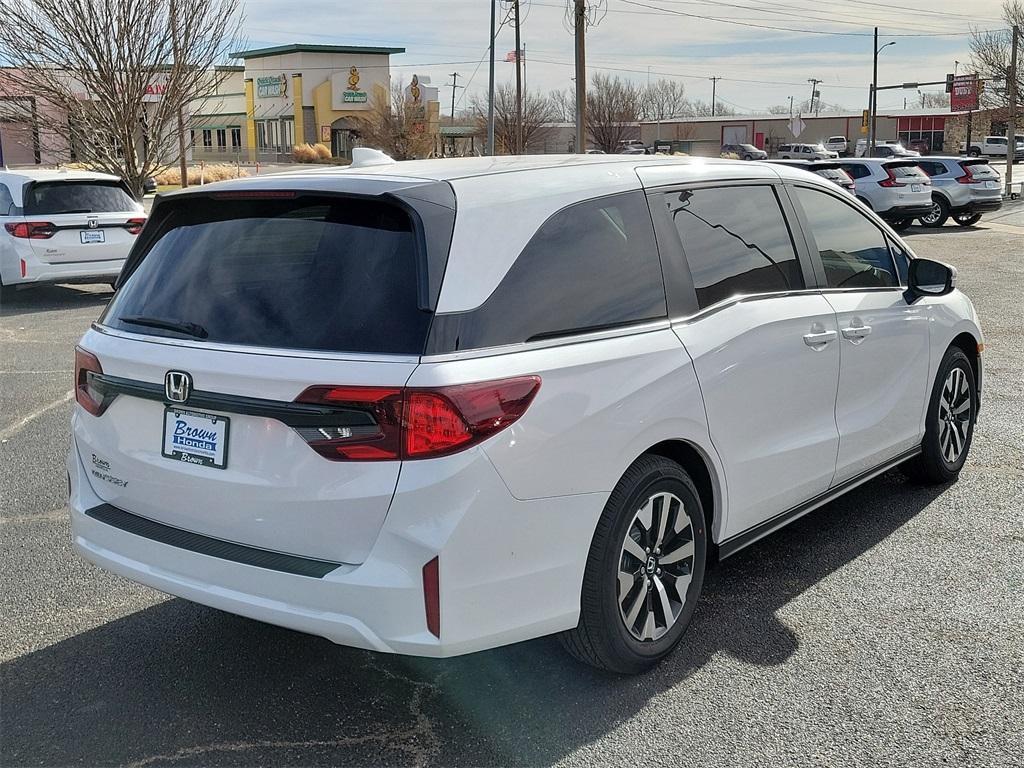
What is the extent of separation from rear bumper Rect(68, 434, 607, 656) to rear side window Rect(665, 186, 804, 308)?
1127 mm

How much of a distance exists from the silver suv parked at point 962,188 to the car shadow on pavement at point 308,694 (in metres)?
23.5

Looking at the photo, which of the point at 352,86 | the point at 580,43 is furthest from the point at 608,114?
the point at 580,43

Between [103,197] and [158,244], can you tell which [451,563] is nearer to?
[158,244]

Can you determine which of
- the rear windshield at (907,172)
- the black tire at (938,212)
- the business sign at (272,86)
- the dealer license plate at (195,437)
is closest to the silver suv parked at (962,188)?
the black tire at (938,212)

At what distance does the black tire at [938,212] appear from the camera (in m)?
25.4

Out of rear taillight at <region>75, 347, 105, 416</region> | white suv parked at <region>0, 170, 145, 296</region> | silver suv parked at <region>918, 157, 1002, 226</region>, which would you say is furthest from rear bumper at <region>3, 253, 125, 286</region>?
silver suv parked at <region>918, 157, 1002, 226</region>

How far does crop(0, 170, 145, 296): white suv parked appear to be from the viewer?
12.5 m

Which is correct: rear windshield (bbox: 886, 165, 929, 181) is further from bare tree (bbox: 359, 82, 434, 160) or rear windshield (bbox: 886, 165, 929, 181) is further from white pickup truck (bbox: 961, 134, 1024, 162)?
white pickup truck (bbox: 961, 134, 1024, 162)

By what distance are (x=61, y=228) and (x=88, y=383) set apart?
9989 millimetres

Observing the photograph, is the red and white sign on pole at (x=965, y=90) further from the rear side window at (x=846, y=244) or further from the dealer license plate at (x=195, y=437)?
the dealer license plate at (x=195, y=437)

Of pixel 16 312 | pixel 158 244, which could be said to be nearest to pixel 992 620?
pixel 158 244

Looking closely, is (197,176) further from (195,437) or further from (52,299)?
(195,437)

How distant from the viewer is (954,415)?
560 centimetres

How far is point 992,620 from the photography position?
4016 mm
